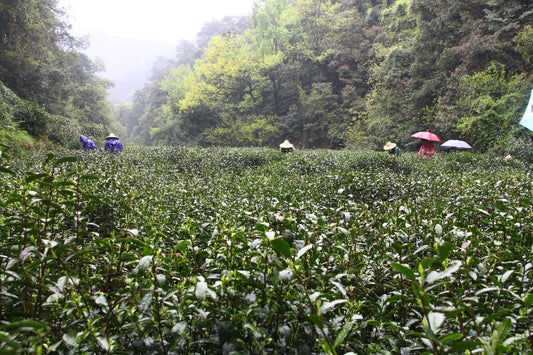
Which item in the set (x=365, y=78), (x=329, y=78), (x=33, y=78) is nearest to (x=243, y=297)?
(x=33, y=78)

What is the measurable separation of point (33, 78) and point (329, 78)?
72.4 feet

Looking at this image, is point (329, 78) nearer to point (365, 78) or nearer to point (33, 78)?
point (365, 78)

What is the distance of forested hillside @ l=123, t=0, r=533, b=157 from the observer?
11.8 meters

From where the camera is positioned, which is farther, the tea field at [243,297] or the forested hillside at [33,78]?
the forested hillside at [33,78]

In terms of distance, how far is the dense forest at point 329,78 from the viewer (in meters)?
11.9

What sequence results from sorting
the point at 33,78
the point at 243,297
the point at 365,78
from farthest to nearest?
the point at 365,78 < the point at 33,78 < the point at 243,297

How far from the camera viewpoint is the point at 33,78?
16.7m

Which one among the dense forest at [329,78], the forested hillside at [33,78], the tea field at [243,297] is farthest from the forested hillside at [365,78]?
the tea field at [243,297]

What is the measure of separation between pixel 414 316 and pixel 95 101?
118ft

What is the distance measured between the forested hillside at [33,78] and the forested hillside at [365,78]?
979cm

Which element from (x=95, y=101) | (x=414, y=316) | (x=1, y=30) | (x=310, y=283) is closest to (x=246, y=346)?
(x=310, y=283)

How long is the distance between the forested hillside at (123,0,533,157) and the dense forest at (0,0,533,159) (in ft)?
0.24

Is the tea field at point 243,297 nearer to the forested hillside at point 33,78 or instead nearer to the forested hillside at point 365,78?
the forested hillside at point 33,78

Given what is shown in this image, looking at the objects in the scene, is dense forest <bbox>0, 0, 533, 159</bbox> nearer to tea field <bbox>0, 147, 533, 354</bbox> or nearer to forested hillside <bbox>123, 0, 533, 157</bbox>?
forested hillside <bbox>123, 0, 533, 157</bbox>
